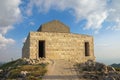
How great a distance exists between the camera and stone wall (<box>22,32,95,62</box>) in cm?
4781

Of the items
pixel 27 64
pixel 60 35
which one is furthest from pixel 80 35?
pixel 27 64

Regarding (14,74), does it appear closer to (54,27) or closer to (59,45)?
(59,45)

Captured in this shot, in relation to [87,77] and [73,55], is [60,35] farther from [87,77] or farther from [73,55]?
[87,77]

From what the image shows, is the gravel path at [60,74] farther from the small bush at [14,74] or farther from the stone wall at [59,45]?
the stone wall at [59,45]

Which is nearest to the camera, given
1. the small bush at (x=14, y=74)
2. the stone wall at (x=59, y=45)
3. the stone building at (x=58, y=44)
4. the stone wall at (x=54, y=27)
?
the small bush at (x=14, y=74)

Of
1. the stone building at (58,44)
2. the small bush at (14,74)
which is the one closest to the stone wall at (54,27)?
the stone building at (58,44)

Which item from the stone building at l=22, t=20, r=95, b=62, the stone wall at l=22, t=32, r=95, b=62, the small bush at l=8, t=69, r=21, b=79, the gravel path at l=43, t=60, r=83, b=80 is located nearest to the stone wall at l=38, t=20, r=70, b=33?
the stone building at l=22, t=20, r=95, b=62

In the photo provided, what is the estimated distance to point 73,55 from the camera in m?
50.3

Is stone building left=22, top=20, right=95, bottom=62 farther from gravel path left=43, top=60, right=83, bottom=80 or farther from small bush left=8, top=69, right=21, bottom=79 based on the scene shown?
small bush left=8, top=69, right=21, bottom=79

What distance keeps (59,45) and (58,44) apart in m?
0.31

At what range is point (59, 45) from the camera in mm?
49562

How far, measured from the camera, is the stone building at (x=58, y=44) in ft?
158

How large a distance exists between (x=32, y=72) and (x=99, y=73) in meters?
9.86

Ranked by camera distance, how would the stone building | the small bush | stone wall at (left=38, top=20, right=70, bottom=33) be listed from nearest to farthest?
the small bush → the stone building → stone wall at (left=38, top=20, right=70, bottom=33)
